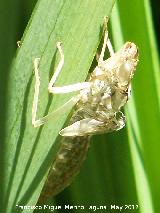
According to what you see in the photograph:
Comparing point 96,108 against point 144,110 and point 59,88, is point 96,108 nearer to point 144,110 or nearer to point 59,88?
point 144,110

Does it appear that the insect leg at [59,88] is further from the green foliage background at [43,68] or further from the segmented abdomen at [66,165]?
the segmented abdomen at [66,165]

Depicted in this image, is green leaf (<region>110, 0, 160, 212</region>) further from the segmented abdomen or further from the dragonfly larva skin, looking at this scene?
the segmented abdomen

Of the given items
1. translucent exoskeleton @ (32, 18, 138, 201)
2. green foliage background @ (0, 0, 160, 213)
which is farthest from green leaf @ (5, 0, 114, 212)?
translucent exoskeleton @ (32, 18, 138, 201)

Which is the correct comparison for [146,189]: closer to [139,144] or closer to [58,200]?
[139,144]

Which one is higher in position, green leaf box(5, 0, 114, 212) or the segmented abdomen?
green leaf box(5, 0, 114, 212)

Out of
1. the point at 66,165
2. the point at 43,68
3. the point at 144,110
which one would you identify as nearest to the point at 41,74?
the point at 43,68

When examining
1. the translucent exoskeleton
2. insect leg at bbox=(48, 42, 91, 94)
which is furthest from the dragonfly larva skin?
insect leg at bbox=(48, 42, 91, 94)

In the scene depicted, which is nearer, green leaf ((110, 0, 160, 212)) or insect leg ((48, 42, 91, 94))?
insect leg ((48, 42, 91, 94))
